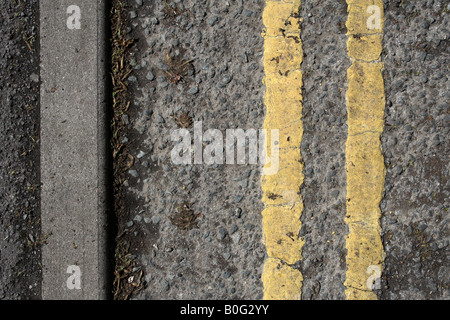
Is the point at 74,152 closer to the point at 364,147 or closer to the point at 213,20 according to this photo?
the point at 213,20

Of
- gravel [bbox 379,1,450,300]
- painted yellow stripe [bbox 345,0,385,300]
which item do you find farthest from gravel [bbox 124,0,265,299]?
gravel [bbox 379,1,450,300]

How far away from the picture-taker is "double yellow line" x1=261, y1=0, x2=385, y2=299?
237cm

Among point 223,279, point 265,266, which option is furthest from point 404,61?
point 223,279

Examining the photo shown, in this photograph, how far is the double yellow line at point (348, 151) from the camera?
2.37 meters

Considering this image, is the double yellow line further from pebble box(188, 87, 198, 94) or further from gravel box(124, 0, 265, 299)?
pebble box(188, 87, 198, 94)

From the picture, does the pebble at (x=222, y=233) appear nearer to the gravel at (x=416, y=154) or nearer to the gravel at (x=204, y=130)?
the gravel at (x=204, y=130)

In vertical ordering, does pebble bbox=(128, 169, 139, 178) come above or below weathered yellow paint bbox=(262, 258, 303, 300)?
above

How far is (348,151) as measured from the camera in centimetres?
238

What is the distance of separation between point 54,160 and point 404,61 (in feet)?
8.58

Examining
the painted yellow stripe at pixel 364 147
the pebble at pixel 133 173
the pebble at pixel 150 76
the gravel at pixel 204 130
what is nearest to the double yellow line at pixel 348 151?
the painted yellow stripe at pixel 364 147

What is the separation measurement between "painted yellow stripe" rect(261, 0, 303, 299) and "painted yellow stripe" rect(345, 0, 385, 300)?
364 millimetres

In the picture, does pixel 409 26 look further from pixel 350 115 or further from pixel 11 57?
pixel 11 57

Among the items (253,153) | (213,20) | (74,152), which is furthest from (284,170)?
(74,152)

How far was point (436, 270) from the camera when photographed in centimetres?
238
